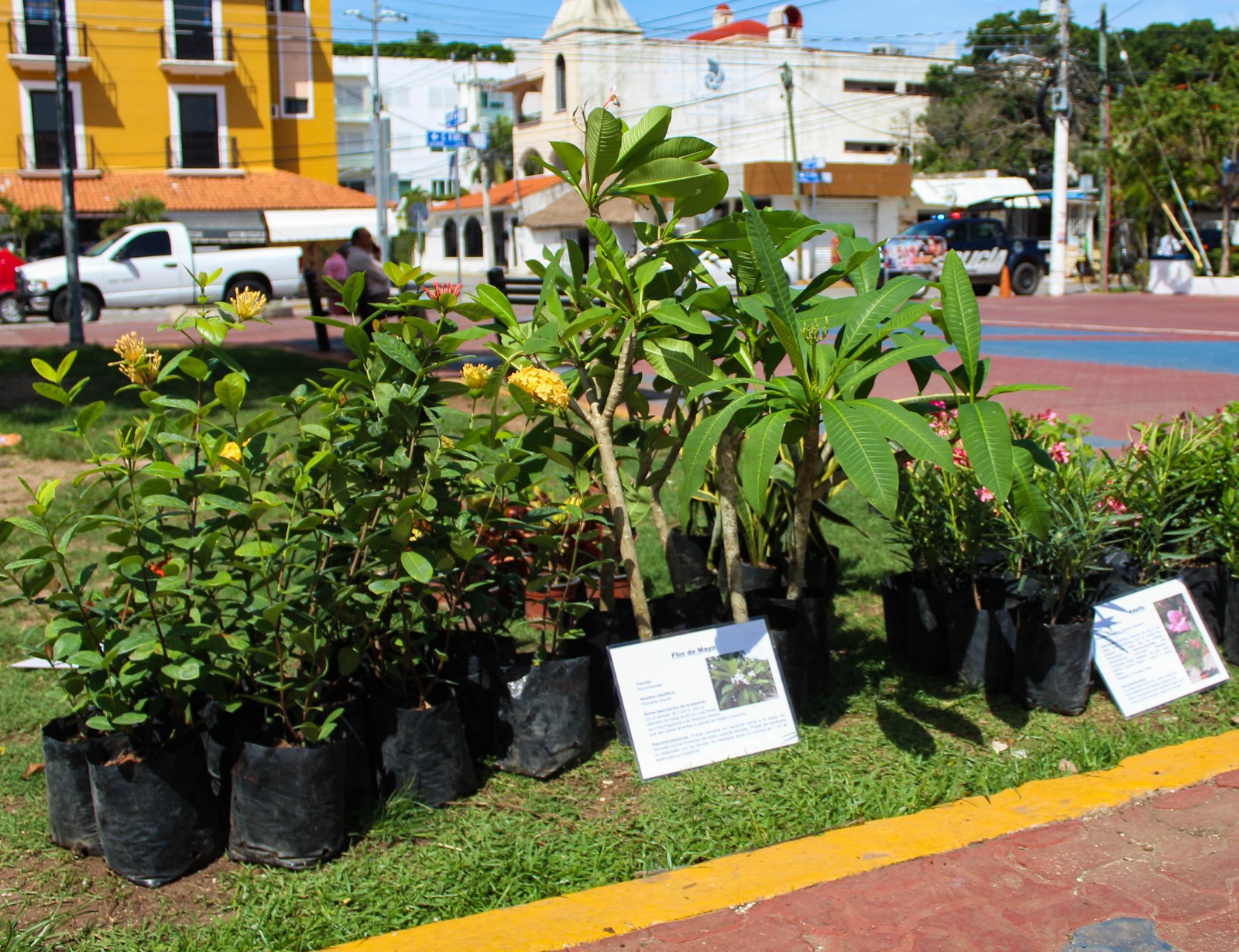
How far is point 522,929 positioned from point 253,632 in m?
0.99

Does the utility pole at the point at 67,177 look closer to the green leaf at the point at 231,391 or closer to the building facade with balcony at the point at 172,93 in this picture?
the green leaf at the point at 231,391

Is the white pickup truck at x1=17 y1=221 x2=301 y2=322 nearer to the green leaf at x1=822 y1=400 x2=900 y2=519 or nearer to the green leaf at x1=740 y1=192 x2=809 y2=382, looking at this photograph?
the green leaf at x1=740 y1=192 x2=809 y2=382

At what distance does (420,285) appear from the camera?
3191mm

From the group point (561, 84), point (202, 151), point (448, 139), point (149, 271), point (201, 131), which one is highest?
point (561, 84)

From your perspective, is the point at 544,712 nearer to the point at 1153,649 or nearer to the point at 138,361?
the point at 138,361

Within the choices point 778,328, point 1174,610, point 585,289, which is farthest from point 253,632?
point 1174,610

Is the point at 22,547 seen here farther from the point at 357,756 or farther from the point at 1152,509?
the point at 1152,509

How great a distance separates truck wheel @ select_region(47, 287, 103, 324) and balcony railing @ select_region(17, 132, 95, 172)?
13.6 metres

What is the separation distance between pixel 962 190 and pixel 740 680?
40.0 meters

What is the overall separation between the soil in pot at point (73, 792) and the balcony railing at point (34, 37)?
35987 mm

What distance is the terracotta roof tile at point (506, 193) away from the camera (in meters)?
44.9

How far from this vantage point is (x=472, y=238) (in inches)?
2002

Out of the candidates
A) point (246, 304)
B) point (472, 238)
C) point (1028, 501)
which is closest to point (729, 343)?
point (1028, 501)

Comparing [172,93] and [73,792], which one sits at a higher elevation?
[172,93]
